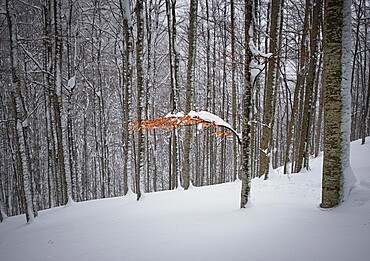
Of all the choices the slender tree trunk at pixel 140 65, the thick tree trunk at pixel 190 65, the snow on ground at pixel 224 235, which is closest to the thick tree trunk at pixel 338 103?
the snow on ground at pixel 224 235

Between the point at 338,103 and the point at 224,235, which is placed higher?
the point at 338,103

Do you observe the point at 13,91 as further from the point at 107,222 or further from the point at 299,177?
the point at 299,177

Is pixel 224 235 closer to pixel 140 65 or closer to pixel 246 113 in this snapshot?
pixel 246 113

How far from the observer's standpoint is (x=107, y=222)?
19.5ft

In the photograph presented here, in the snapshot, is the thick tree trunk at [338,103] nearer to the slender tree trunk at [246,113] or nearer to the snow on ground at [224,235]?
the snow on ground at [224,235]

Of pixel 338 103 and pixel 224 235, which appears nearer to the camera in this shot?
pixel 224 235

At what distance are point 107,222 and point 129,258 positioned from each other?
3.07 metres

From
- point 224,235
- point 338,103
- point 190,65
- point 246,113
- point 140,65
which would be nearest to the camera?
point 224,235

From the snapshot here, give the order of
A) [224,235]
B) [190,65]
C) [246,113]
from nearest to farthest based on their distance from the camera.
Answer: [224,235], [246,113], [190,65]

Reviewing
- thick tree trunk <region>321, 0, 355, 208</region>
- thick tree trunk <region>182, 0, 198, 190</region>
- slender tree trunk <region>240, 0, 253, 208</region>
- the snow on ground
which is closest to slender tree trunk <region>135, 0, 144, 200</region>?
thick tree trunk <region>182, 0, 198, 190</region>

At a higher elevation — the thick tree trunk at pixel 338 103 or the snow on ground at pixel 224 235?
the thick tree trunk at pixel 338 103

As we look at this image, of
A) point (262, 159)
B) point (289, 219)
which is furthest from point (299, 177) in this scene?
point (289, 219)

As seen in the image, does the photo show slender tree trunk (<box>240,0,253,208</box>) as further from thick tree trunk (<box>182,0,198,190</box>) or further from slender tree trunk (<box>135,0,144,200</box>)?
slender tree trunk (<box>135,0,144,200</box>)

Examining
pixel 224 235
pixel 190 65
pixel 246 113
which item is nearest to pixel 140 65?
pixel 190 65
